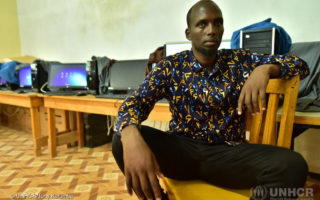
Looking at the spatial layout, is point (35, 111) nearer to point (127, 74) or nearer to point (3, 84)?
point (127, 74)

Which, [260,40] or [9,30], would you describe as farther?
[9,30]

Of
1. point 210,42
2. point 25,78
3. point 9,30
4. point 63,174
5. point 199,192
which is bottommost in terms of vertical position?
point 63,174

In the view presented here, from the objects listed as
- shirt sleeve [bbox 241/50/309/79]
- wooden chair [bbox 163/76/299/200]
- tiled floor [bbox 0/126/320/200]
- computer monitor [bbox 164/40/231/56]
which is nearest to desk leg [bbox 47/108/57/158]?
tiled floor [bbox 0/126/320/200]

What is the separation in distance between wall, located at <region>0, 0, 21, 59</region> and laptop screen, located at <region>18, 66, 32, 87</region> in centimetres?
150

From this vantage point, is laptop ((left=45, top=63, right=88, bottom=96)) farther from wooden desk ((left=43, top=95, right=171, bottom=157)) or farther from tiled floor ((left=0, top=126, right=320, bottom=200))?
tiled floor ((left=0, top=126, right=320, bottom=200))

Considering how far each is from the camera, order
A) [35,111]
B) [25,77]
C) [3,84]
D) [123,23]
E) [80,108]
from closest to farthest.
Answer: [80,108], [35,111], [123,23], [25,77], [3,84]

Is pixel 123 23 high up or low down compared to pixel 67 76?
up

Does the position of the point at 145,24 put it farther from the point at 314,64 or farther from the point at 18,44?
the point at 18,44

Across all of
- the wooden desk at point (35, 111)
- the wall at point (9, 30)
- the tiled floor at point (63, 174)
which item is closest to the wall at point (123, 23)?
the wall at point (9, 30)

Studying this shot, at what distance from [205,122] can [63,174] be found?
1670mm

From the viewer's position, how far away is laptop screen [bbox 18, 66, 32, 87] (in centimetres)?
316

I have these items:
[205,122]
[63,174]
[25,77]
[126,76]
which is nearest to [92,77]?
[126,76]

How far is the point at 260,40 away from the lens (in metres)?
1.25

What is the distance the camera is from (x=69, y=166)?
2.17 metres
